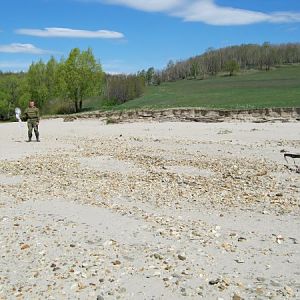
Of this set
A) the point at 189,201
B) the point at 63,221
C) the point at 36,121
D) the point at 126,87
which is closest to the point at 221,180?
the point at 189,201

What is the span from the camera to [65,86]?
5388cm

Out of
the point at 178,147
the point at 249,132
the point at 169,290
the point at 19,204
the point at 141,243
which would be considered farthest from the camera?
the point at 249,132

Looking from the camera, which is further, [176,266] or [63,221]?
[63,221]

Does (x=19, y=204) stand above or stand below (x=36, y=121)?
below

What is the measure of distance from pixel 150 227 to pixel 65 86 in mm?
47921

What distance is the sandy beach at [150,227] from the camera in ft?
18.4

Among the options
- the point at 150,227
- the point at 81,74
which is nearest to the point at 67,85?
the point at 81,74

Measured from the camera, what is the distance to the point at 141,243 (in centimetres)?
706

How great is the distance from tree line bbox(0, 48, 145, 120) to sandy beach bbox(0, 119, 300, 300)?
3933cm

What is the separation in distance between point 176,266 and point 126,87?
6406 cm

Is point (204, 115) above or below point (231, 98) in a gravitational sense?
below

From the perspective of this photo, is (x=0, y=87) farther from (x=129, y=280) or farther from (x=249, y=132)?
(x=129, y=280)

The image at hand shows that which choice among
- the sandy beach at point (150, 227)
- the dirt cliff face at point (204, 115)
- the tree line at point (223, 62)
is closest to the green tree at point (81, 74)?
the dirt cliff face at point (204, 115)

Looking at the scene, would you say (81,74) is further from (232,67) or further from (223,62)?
(223,62)
